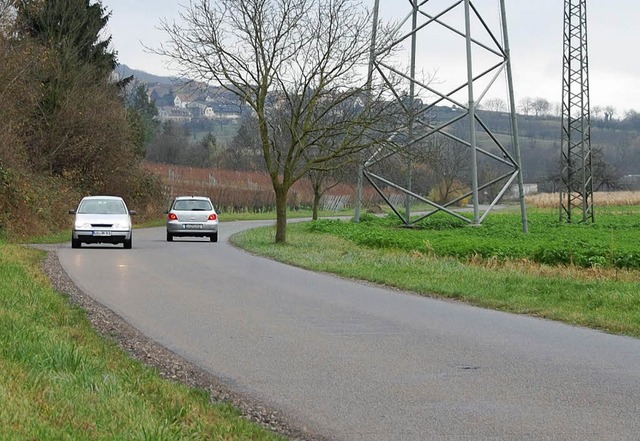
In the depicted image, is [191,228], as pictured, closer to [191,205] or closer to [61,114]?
[191,205]

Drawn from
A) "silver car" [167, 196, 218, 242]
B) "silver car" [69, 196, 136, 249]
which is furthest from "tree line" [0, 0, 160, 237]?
"silver car" [69, 196, 136, 249]

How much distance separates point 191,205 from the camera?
38.3m

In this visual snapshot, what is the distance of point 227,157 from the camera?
118188 millimetres

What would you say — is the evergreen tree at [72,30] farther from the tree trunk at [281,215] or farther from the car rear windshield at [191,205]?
the tree trunk at [281,215]

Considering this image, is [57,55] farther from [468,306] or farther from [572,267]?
[468,306]

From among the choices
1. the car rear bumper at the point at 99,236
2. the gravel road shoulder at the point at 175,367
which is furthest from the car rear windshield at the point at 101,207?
the gravel road shoulder at the point at 175,367

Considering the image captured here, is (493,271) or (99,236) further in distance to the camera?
(99,236)

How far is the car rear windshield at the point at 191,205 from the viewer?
38.2 meters

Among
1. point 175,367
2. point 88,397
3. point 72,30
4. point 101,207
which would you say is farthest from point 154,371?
point 72,30

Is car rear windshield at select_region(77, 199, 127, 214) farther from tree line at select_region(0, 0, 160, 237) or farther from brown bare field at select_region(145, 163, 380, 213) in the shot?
brown bare field at select_region(145, 163, 380, 213)

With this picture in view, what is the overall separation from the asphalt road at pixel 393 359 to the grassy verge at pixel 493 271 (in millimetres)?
828

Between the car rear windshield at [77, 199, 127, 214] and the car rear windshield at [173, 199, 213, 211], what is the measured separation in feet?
17.1

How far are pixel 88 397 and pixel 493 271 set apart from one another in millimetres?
15105

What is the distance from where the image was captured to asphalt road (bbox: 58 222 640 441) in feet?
24.5
